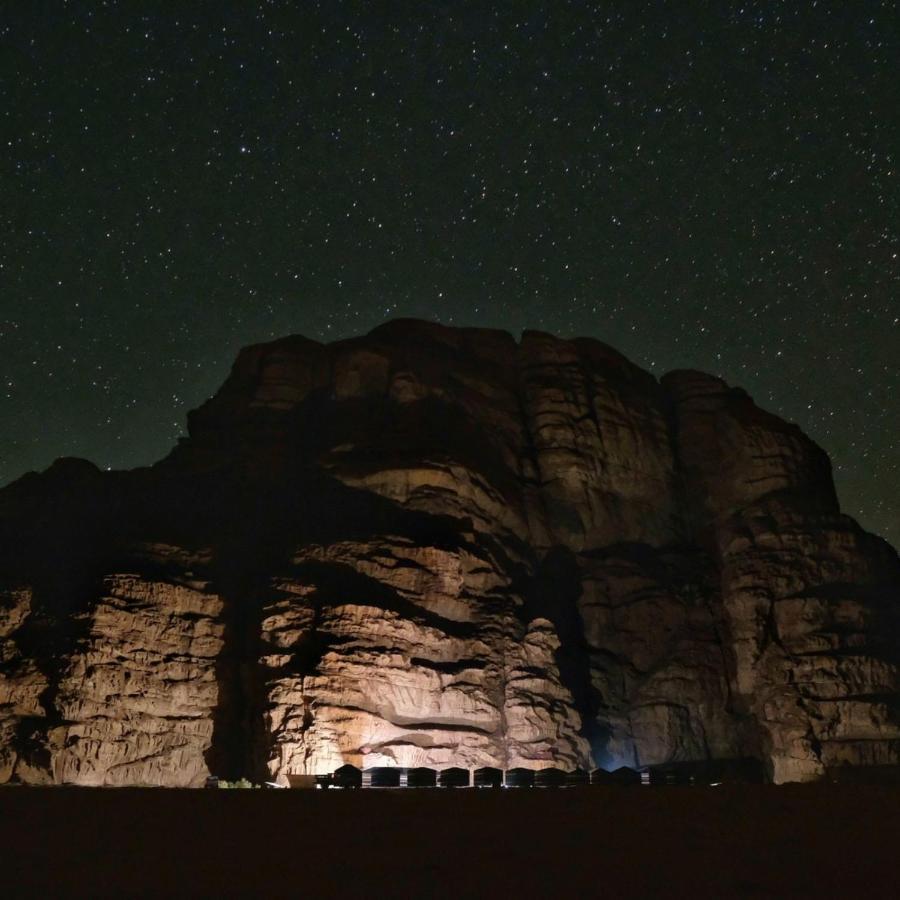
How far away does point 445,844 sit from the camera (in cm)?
1200

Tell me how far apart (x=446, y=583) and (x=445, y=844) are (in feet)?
104

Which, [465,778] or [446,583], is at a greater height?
[446,583]

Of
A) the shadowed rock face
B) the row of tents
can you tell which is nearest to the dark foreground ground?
the row of tents

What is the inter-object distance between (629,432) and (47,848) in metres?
50.4

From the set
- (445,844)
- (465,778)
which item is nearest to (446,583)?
(465,778)

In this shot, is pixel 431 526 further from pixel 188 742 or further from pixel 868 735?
pixel 868 735

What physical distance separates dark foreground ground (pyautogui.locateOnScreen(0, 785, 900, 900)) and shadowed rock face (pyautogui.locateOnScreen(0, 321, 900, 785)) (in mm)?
22989

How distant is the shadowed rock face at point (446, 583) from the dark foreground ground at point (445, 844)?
75.4 feet

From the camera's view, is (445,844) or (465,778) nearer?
(445,844)

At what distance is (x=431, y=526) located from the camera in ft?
153

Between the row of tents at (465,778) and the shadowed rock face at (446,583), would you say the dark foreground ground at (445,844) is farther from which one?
the shadowed rock face at (446,583)

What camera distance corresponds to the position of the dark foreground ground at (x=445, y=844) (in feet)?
33.2

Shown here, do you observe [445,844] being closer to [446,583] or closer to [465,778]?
[465,778]

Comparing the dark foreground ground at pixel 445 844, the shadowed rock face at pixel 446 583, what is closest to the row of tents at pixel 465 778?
the shadowed rock face at pixel 446 583
